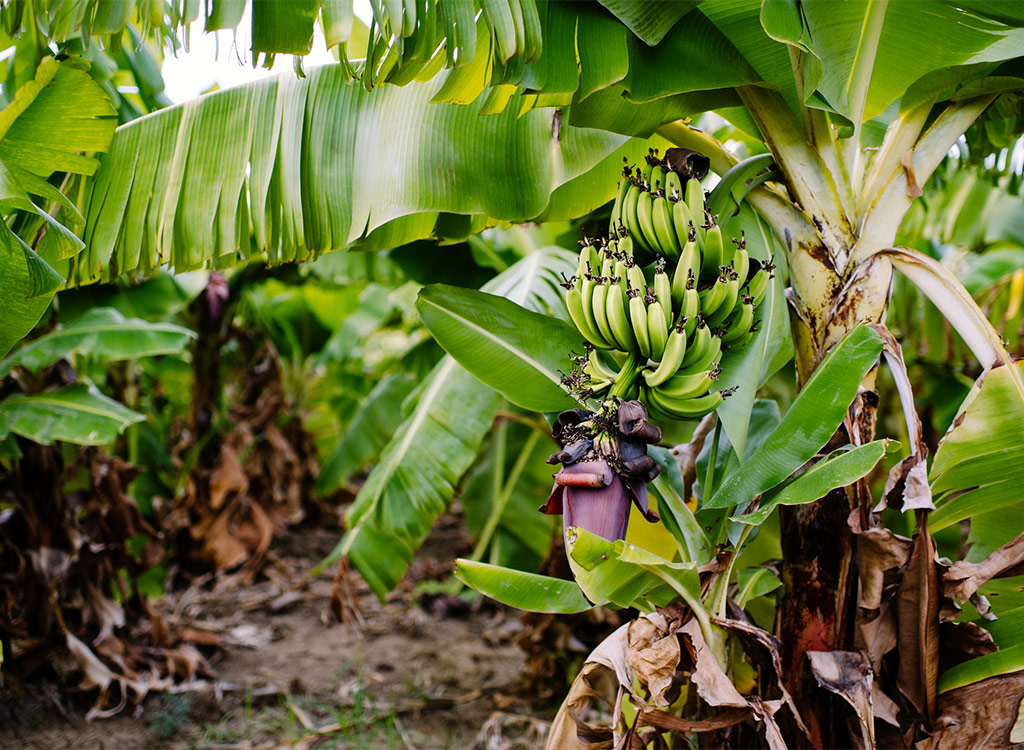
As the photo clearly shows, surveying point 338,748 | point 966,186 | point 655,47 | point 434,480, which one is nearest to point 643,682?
point 434,480

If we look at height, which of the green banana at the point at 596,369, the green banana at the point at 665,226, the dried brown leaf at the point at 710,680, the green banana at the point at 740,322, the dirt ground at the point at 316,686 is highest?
the green banana at the point at 665,226

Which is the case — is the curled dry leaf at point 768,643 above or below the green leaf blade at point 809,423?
below

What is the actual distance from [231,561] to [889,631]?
132 inches

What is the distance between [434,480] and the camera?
75.9 inches

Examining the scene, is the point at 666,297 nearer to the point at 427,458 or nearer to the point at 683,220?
the point at 683,220

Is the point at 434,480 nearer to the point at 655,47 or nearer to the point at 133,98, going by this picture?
the point at 655,47

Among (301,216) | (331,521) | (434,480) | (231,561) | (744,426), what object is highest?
(301,216)

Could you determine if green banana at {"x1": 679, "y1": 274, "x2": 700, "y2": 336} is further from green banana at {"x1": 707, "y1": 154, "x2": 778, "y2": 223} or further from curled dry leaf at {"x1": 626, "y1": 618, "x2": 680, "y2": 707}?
curled dry leaf at {"x1": 626, "y1": 618, "x2": 680, "y2": 707}

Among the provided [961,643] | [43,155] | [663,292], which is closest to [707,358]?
[663,292]

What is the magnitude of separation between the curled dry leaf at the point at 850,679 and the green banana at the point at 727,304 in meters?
0.61

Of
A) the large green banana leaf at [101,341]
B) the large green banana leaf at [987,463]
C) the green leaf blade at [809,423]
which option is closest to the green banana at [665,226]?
the green leaf blade at [809,423]

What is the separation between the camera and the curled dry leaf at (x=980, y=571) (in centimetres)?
112

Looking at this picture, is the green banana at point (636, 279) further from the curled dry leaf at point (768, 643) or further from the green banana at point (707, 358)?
the curled dry leaf at point (768, 643)

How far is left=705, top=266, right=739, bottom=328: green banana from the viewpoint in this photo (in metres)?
1.10
